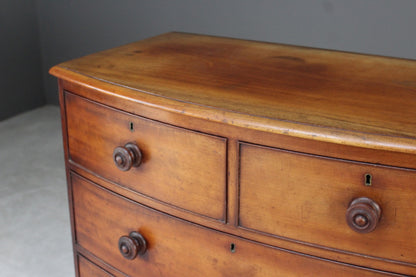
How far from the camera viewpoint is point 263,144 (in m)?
1.14

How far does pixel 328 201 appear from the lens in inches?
43.9

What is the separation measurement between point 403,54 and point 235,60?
5.45 feet

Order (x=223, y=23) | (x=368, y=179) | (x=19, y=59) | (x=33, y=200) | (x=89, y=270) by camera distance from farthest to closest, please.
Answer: (x=19, y=59) < (x=223, y=23) < (x=33, y=200) < (x=89, y=270) < (x=368, y=179)

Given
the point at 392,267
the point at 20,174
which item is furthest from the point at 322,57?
the point at 20,174

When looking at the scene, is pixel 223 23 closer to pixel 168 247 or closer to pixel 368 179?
pixel 168 247

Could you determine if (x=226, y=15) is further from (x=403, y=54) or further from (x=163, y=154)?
(x=163, y=154)

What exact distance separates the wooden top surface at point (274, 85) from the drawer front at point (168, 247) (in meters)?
0.32

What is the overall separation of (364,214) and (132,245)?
2.21 feet

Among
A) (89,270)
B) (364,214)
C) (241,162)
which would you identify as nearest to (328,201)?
(364,214)

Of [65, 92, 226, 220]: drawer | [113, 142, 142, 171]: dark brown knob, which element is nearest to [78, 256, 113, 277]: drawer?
[65, 92, 226, 220]: drawer

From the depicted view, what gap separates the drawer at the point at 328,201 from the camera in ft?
3.46

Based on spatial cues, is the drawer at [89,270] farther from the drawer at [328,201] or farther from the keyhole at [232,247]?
the drawer at [328,201]

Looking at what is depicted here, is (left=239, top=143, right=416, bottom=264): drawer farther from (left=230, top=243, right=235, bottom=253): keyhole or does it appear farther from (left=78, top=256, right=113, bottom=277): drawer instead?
(left=78, top=256, right=113, bottom=277): drawer

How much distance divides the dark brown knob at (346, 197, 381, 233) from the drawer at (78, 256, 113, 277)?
2.80 ft
